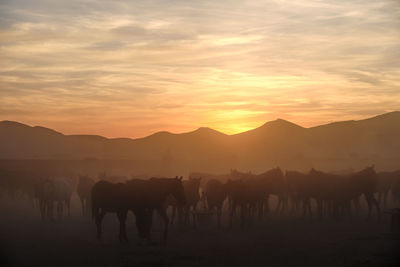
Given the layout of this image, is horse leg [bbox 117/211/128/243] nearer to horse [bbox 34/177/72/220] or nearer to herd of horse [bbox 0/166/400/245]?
herd of horse [bbox 0/166/400/245]

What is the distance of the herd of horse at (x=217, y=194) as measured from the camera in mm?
22703

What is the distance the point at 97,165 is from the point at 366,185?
89.8 m

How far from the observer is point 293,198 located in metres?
34.8

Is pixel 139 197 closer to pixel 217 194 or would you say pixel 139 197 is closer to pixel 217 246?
pixel 217 246

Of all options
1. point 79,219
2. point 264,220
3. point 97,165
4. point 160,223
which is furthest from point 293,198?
point 97,165

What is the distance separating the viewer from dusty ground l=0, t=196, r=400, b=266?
17797 mm

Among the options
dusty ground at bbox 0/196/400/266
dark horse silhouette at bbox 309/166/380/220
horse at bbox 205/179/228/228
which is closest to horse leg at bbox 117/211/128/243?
dusty ground at bbox 0/196/400/266

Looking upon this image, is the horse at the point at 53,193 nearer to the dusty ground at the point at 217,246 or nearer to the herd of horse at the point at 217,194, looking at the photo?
the herd of horse at the point at 217,194

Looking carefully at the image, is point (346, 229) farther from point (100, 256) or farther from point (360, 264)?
point (100, 256)

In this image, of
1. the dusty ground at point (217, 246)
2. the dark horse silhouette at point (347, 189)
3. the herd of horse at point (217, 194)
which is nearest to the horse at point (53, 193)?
the herd of horse at point (217, 194)

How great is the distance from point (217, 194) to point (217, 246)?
7865mm

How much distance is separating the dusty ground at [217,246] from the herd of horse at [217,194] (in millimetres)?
1090

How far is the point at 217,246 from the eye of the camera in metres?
21.2

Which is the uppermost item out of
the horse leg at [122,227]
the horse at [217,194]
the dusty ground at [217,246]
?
the horse at [217,194]
